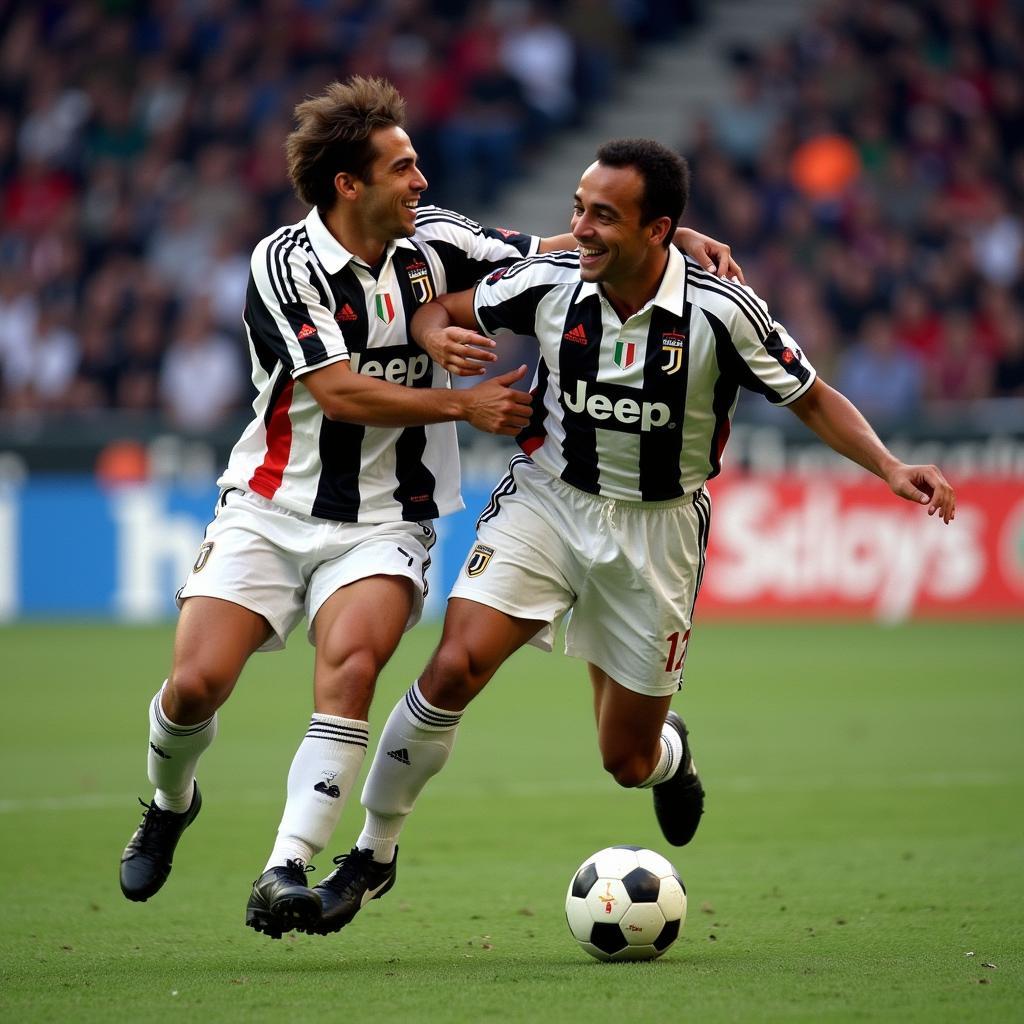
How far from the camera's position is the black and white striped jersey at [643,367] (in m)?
5.68

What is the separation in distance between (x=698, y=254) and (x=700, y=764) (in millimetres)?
3887

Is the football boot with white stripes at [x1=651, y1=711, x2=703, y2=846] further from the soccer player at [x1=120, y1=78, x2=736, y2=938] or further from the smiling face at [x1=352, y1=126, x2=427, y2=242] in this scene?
the smiling face at [x1=352, y1=126, x2=427, y2=242]

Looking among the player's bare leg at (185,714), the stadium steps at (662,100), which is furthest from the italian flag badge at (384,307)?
the stadium steps at (662,100)

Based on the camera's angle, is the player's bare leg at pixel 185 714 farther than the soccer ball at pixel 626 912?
Yes

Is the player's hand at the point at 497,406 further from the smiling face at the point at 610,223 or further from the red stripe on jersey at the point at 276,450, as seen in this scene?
the red stripe on jersey at the point at 276,450

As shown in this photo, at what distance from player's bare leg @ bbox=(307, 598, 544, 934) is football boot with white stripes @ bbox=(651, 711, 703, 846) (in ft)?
3.93

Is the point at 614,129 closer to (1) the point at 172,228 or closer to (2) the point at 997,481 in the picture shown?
(1) the point at 172,228

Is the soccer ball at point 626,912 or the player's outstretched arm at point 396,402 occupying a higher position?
the player's outstretched arm at point 396,402

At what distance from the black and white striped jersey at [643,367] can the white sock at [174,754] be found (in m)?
1.44

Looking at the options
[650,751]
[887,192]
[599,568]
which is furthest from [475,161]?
[599,568]

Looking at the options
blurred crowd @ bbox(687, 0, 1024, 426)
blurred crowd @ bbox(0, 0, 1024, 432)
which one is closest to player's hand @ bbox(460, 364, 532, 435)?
blurred crowd @ bbox(0, 0, 1024, 432)

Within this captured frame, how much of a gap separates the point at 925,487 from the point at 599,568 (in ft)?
3.63

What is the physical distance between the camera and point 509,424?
5613mm

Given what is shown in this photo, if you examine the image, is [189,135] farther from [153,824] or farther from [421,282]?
[153,824]
